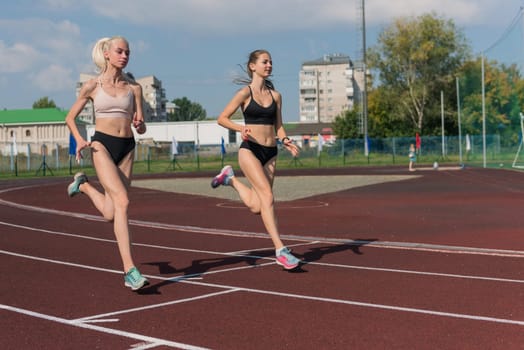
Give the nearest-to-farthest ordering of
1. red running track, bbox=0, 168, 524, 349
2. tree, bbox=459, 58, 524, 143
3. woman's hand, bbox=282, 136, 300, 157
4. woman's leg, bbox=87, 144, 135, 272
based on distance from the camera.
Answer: red running track, bbox=0, 168, 524, 349 → woman's leg, bbox=87, 144, 135, 272 → woman's hand, bbox=282, 136, 300, 157 → tree, bbox=459, 58, 524, 143

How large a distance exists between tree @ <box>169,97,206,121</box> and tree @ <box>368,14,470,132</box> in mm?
117964

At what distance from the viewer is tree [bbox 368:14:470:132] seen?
7194 cm

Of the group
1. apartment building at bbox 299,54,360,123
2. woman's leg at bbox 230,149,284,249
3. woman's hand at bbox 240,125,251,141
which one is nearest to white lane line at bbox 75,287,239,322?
woman's leg at bbox 230,149,284,249

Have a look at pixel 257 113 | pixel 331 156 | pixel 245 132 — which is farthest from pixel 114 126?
pixel 331 156

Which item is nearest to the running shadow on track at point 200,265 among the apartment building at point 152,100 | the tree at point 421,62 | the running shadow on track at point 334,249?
the running shadow on track at point 334,249

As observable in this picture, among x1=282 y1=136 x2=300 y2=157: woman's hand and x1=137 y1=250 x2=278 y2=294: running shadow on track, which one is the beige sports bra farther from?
x1=282 y1=136 x2=300 y2=157: woman's hand

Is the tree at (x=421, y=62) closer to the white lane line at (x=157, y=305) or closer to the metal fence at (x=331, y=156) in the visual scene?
the metal fence at (x=331, y=156)

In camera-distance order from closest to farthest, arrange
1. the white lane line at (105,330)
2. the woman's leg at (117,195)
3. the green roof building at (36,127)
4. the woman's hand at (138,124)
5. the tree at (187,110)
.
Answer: the white lane line at (105,330), the woman's leg at (117,195), the woman's hand at (138,124), the green roof building at (36,127), the tree at (187,110)

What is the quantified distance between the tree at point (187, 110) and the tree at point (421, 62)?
118 m

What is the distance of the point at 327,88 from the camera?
170 meters

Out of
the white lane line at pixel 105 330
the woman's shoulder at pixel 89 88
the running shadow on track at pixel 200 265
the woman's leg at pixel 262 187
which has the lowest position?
the running shadow on track at pixel 200 265

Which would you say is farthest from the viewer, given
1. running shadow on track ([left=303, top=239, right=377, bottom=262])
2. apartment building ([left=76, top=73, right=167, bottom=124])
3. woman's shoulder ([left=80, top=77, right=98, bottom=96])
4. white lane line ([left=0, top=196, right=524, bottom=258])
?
apartment building ([left=76, top=73, right=167, bottom=124])

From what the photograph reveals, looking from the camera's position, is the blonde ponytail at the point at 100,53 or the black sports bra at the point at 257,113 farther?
the black sports bra at the point at 257,113

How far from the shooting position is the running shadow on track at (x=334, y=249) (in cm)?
837
